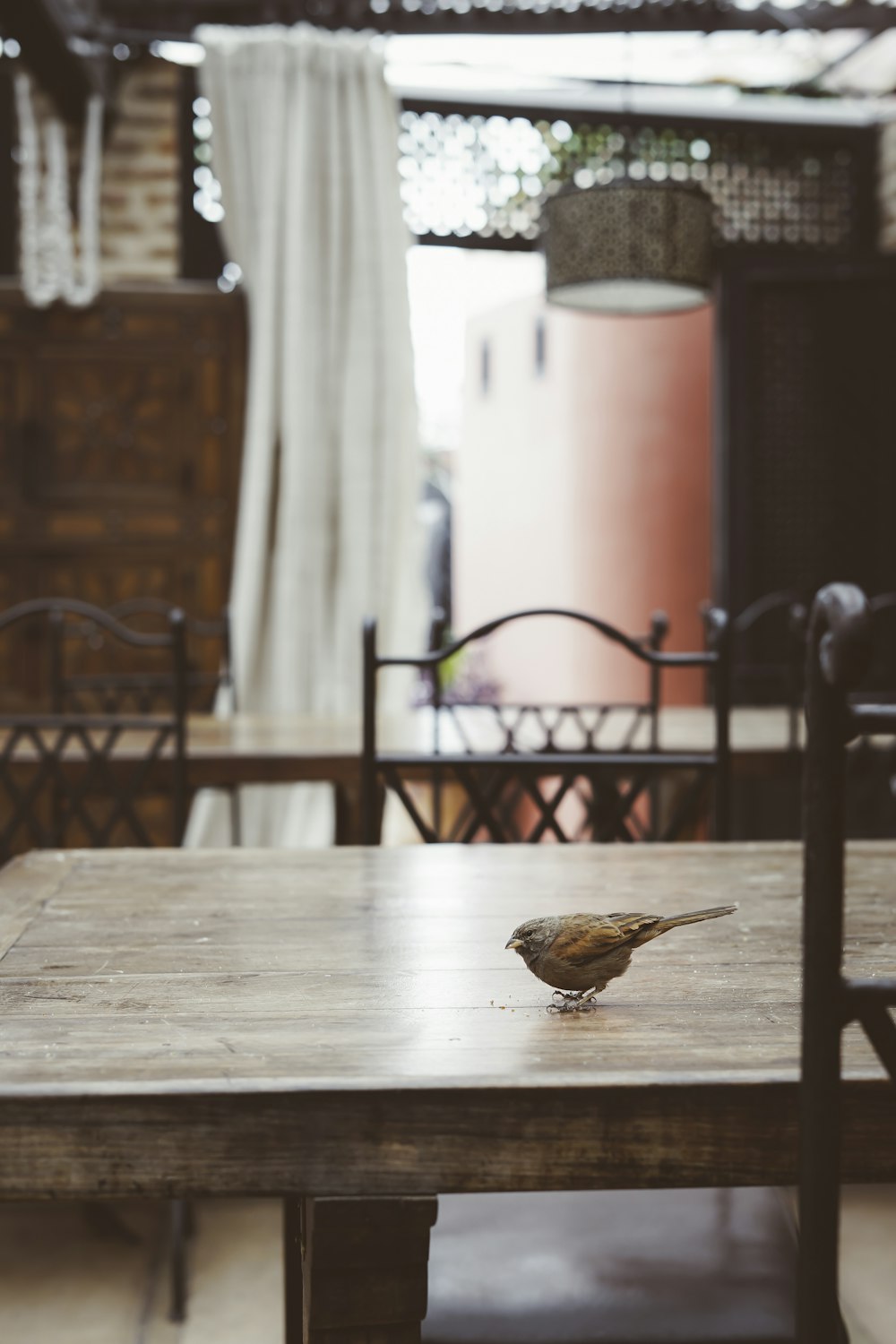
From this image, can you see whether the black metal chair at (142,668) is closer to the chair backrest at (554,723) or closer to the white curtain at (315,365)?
the white curtain at (315,365)

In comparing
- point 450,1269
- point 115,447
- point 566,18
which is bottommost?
point 450,1269

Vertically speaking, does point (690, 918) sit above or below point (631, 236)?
below

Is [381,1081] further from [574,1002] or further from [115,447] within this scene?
[115,447]

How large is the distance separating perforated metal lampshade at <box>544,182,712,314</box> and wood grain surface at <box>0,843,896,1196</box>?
88.7 inches

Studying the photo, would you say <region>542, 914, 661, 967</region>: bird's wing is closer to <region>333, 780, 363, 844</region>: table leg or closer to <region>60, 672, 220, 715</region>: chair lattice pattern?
<region>333, 780, 363, 844</region>: table leg

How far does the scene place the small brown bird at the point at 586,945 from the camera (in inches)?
32.7

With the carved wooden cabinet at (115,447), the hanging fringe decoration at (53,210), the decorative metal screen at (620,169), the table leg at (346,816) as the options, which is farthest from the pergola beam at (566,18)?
the table leg at (346,816)

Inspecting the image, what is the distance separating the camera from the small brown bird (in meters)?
0.83

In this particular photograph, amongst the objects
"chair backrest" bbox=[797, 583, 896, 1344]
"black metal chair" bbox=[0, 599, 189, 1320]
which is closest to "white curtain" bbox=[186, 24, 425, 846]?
"black metal chair" bbox=[0, 599, 189, 1320]

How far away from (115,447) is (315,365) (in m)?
0.70

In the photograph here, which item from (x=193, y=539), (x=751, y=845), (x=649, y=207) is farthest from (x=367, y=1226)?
(x=193, y=539)

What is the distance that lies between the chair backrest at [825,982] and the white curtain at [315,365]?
3.53 metres

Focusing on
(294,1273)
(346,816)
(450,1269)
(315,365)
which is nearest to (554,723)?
(346,816)

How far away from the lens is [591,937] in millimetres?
830
